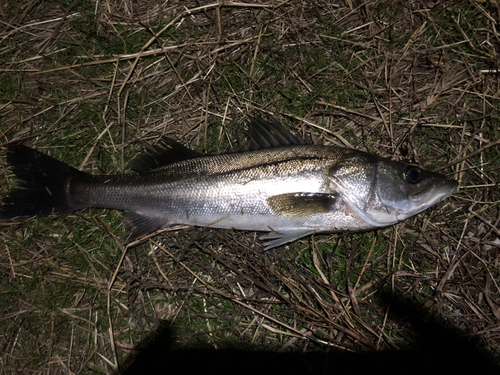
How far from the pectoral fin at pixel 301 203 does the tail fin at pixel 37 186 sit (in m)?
1.91

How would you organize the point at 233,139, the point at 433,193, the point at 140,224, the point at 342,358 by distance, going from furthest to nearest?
the point at 233,139 → the point at 140,224 → the point at 342,358 → the point at 433,193

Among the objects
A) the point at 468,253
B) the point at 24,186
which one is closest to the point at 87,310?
the point at 24,186

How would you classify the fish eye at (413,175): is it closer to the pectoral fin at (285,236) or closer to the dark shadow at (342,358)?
the pectoral fin at (285,236)

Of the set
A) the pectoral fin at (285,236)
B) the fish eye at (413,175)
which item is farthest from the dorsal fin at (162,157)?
the fish eye at (413,175)

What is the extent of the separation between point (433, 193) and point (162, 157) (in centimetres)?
253

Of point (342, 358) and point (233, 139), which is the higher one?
point (233, 139)

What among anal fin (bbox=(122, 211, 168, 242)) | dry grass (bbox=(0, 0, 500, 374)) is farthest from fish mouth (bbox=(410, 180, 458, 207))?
anal fin (bbox=(122, 211, 168, 242))

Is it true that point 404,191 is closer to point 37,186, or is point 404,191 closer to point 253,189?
point 253,189

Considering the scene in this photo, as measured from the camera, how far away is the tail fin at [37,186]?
3.09m

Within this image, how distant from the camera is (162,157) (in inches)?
122

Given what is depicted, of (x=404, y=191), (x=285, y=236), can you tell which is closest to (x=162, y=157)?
(x=285, y=236)

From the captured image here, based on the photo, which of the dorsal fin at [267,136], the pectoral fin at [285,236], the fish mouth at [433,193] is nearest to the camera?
the fish mouth at [433,193]

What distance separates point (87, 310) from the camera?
3.26 metres

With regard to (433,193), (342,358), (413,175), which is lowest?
(342,358)
